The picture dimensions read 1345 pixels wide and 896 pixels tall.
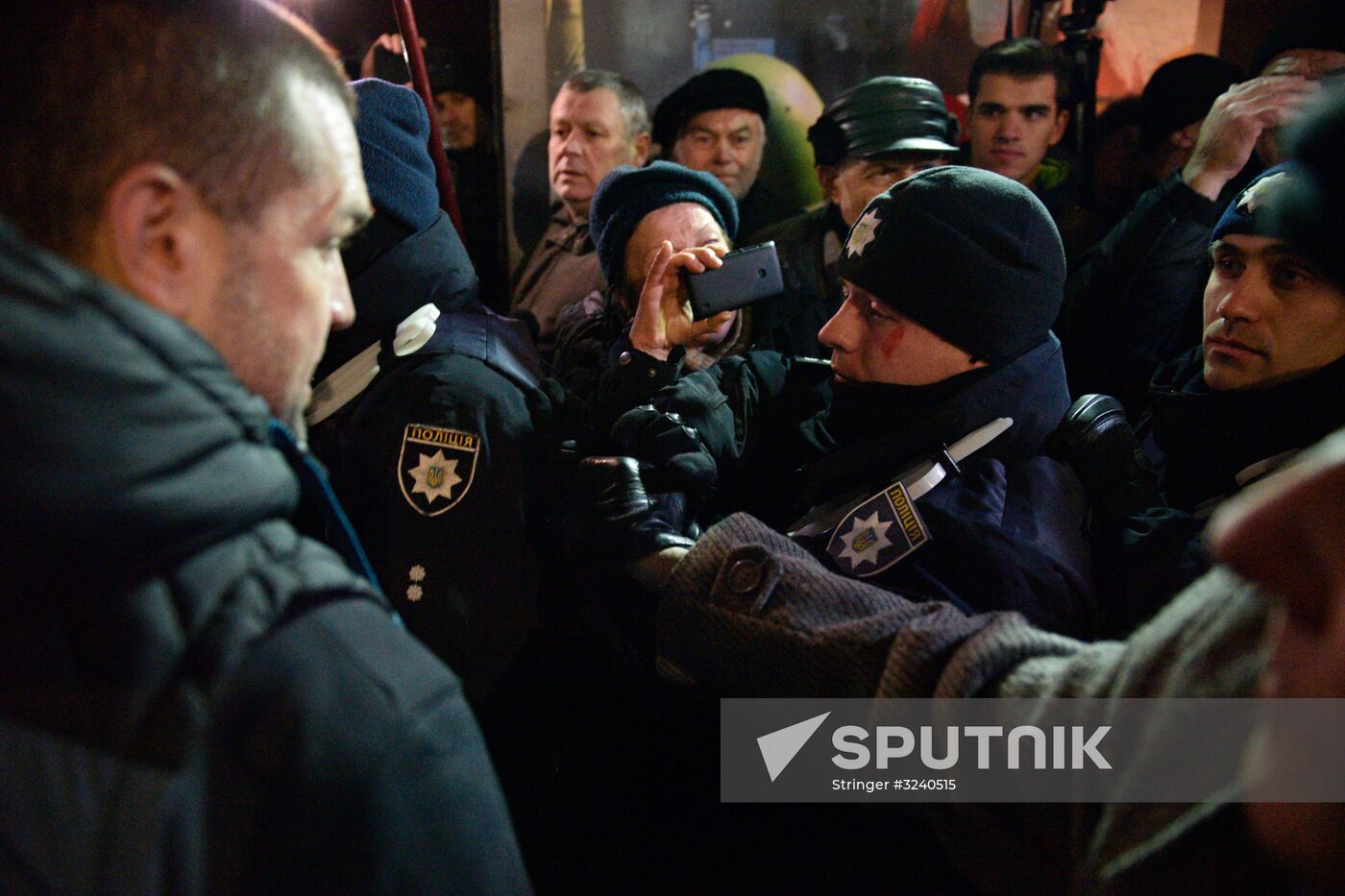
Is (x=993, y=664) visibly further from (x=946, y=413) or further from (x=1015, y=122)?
(x=1015, y=122)

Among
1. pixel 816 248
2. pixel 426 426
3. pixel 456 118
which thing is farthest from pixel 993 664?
pixel 456 118

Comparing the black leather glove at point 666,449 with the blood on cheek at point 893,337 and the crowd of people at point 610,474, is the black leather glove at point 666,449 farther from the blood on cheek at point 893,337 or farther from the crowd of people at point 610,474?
the blood on cheek at point 893,337

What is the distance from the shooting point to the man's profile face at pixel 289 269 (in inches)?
35.1

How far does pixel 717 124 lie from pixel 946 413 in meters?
2.58

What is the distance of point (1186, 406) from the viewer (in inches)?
79.0

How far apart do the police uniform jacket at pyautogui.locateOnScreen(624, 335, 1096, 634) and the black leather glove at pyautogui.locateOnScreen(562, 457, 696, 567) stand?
9.6 inches

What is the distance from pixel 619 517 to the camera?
1755 mm

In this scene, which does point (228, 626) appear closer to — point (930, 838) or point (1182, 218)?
point (930, 838)

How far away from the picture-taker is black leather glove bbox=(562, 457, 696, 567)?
1.72 metres

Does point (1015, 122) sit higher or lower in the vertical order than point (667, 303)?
higher

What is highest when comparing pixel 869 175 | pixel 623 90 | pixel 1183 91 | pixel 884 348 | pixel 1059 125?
pixel 623 90

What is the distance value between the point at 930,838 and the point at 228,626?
50.4 inches

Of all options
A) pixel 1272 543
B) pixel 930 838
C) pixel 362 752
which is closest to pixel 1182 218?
pixel 930 838

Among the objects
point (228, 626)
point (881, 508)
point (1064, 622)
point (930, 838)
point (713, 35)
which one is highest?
point (713, 35)
